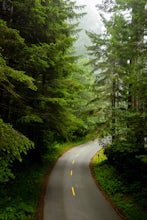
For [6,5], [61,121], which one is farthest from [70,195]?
[6,5]

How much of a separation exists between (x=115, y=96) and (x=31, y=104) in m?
9.33

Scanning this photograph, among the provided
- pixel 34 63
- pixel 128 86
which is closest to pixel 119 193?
pixel 128 86

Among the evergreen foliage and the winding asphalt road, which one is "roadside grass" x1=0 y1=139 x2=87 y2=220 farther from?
the evergreen foliage

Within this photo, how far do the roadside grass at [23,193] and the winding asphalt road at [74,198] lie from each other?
2.38 feet

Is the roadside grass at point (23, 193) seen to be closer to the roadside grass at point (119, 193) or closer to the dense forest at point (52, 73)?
the dense forest at point (52, 73)

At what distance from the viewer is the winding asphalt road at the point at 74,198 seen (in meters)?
12.4

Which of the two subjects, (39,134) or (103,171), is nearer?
(39,134)

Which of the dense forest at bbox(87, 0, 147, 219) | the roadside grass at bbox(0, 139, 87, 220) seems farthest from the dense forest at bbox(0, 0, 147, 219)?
the roadside grass at bbox(0, 139, 87, 220)

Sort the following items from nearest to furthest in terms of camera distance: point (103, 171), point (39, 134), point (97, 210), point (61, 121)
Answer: point (97, 210), point (61, 121), point (39, 134), point (103, 171)

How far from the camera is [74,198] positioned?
49.0ft

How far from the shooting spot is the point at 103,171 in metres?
22.0

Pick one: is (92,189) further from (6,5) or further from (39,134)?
(6,5)

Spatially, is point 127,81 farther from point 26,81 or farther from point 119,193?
point 119,193

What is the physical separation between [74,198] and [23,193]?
9.83ft
